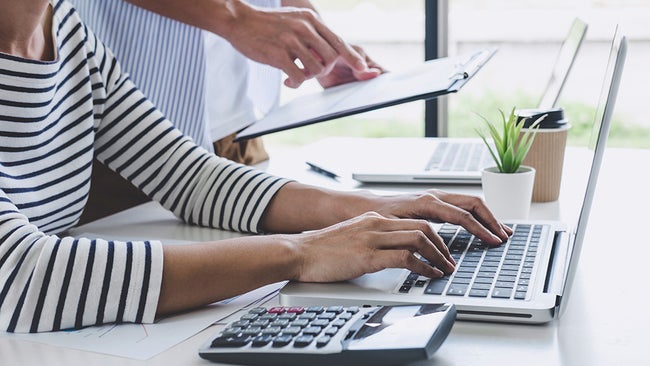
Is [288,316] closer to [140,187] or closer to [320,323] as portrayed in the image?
[320,323]

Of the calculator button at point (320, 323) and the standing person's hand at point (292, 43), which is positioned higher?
the standing person's hand at point (292, 43)

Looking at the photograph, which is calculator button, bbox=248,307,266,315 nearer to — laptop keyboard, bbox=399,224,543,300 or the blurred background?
laptop keyboard, bbox=399,224,543,300

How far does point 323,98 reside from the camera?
143 cm

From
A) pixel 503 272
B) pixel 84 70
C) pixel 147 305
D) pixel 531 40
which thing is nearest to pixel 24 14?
pixel 84 70

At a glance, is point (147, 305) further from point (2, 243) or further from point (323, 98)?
point (323, 98)

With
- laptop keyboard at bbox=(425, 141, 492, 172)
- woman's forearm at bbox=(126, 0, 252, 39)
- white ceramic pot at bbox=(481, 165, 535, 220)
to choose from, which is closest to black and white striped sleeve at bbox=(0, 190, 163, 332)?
white ceramic pot at bbox=(481, 165, 535, 220)

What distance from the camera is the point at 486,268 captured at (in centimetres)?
94

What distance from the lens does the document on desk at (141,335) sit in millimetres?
819

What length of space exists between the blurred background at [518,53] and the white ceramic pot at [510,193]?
392 cm

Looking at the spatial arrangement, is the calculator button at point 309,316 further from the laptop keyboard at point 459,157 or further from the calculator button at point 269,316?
the laptop keyboard at point 459,157

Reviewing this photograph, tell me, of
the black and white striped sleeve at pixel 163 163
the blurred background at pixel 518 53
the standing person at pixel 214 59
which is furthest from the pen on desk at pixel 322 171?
the blurred background at pixel 518 53

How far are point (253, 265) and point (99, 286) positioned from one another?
0.51 ft

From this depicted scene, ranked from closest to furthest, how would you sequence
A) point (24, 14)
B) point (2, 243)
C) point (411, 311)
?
point (411, 311), point (2, 243), point (24, 14)

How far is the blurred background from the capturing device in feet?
17.2
